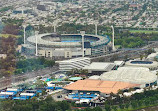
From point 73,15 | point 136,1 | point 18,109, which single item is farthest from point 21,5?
point 18,109

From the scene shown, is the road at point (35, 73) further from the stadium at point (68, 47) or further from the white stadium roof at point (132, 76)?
the white stadium roof at point (132, 76)

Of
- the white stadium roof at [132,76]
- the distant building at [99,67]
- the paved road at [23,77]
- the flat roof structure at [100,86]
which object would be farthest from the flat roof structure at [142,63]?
the flat roof structure at [100,86]

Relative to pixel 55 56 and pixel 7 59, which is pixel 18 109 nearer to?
pixel 7 59

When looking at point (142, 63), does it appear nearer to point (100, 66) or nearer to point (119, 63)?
point (119, 63)

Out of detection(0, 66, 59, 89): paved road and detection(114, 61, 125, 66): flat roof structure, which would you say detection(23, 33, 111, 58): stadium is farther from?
detection(114, 61, 125, 66): flat roof structure

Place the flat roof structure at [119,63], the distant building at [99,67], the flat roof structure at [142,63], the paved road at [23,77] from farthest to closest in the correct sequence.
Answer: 1. the flat roof structure at [119,63]
2. the flat roof structure at [142,63]
3. the distant building at [99,67]
4. the paved road at [23,77]

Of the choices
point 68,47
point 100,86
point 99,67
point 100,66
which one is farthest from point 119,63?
point 100,86

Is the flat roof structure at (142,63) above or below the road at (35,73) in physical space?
above
